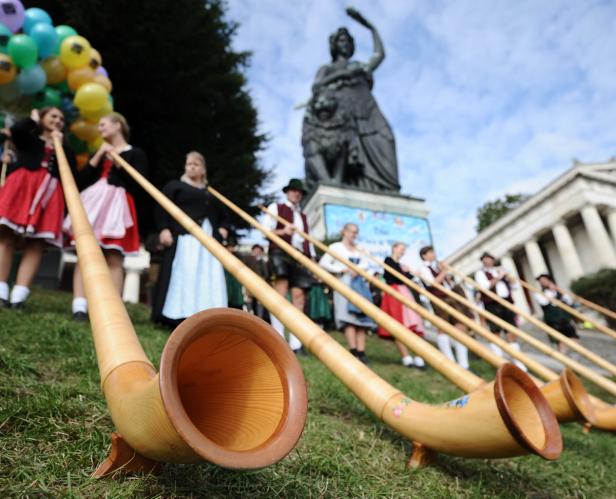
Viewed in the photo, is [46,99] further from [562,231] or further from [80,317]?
[562,231]

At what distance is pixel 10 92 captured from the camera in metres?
5.27

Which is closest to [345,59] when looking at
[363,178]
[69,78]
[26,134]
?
[363,178]

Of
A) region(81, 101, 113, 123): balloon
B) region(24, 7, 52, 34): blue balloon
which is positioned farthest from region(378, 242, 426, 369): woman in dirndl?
region(24, 7, 52, 34): blue balloon

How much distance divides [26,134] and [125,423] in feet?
12.0

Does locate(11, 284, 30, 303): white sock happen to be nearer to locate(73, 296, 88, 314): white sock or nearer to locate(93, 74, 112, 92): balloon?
locate(73, 296, 88, 314): white sock

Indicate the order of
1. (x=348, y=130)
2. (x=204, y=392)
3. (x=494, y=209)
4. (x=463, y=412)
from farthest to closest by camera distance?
1. (x=494, y=209)
2. (x=348, y=130)
3. (x=463, y=412)
4. (x=204, y=392)

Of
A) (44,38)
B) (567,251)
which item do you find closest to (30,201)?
(44,38)

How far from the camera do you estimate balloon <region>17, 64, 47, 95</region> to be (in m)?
5.23

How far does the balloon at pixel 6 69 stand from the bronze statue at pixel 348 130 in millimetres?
10077

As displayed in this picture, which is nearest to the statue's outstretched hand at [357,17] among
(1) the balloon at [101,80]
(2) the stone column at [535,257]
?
(1) the balloon at [101,80]

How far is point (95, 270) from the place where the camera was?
1.42m

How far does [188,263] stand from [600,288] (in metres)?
20.5

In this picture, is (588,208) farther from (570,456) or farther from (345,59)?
(570,456)

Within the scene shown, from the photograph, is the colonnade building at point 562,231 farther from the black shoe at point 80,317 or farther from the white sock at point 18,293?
the white sock at point 18,293
